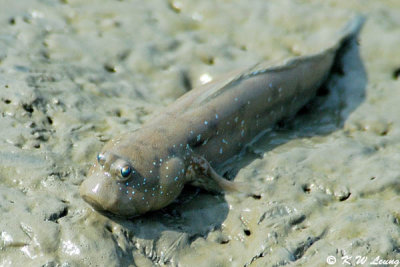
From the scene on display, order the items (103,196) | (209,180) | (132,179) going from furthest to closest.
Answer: (209,180), (132,179), (103,196)

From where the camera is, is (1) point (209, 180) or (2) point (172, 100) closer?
(1) point (209, 180)

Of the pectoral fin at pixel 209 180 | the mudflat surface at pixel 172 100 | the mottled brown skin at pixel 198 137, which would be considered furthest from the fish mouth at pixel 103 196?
the pectoral fin at pixel 209 180

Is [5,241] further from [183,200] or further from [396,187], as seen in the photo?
[396,187]

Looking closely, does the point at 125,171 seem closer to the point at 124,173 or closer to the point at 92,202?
the point at 124,173

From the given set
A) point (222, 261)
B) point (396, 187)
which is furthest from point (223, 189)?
point (396, 187)

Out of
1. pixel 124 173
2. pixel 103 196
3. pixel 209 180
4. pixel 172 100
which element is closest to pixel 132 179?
pixel 124 173

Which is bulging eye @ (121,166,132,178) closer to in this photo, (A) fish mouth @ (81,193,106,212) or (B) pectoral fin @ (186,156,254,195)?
(A) fish mouth @ (81,193,106,212)

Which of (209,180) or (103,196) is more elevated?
(103,196)
